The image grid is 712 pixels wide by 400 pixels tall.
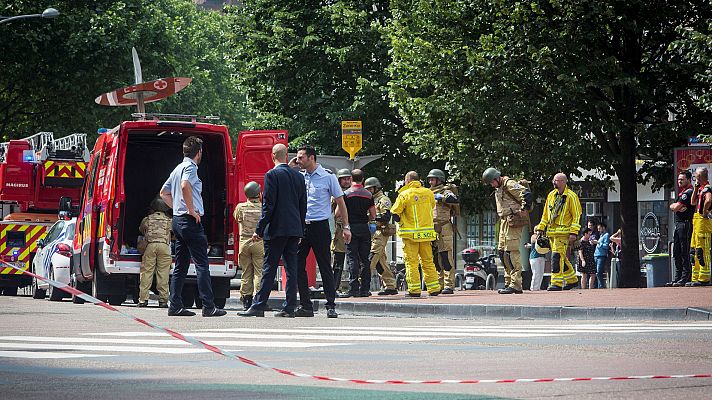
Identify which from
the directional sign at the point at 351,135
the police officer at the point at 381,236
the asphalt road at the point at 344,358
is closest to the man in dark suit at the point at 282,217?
the asphalt road at the point at 344,358

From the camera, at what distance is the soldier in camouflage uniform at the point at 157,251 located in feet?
60.7

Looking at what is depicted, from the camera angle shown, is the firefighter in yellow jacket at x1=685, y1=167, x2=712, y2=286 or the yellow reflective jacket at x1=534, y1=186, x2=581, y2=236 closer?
the yellow reflective jacket at x1=534, y1=186, x2=581, y2=236

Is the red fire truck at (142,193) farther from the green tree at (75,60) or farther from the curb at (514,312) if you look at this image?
the green tree at (75,60)

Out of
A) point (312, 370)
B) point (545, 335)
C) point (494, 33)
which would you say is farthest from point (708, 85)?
point (312, 370)

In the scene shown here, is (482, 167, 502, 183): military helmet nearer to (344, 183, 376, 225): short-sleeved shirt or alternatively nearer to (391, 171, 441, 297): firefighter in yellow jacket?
(391, 171, 441, 297): firefighter in yellow jacket

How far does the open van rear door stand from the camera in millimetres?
20359

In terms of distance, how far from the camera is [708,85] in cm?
2658

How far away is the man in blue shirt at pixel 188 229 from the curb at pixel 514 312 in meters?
3.04

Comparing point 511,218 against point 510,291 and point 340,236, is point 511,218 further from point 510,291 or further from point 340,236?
point 340,236

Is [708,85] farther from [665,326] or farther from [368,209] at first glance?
[665,326]

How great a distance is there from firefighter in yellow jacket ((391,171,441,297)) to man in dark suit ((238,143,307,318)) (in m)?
5.00

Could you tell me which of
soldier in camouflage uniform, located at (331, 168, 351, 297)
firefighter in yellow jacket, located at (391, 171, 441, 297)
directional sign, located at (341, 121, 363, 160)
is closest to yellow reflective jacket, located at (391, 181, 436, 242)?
firefighter in yellow jacket, located at (391, 171, 441, 297)

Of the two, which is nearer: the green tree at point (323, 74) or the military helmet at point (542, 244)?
the military helmet at point (542, 244)

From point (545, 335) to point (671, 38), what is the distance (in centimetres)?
1713
